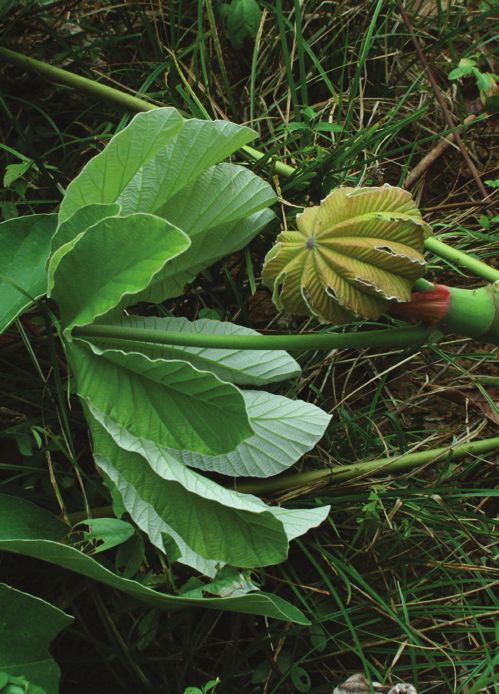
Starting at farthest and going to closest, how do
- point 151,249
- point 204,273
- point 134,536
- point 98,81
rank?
point 98,81 → point 204,273 → point 134,536 → point 151,249

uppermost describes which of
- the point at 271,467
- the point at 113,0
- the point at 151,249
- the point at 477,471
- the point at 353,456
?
the point at 113,0

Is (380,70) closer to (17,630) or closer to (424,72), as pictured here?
(424,72)

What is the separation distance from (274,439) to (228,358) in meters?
0.11

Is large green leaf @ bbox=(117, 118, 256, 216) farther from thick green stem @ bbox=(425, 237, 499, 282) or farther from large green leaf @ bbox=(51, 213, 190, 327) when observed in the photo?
thick green stem @ bbox=(425, 237, 499, 282)

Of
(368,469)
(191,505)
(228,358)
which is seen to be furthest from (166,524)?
(368,469)

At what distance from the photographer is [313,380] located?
3.99 ft

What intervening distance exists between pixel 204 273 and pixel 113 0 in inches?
19.2

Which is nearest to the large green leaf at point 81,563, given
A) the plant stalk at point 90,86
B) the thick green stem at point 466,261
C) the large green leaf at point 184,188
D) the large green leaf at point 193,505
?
the large green leaf at point 193,505

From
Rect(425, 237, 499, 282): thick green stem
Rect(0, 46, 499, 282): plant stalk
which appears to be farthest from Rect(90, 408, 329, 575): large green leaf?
Rect(0, 46, 499, 282): plant stalk

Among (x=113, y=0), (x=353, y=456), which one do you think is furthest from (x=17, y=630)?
(x=113, y=0)

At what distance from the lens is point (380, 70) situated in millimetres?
1408

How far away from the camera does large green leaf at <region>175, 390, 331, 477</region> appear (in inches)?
40.9

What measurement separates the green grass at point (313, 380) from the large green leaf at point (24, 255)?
97 mm

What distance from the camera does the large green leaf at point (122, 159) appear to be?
90 cm
